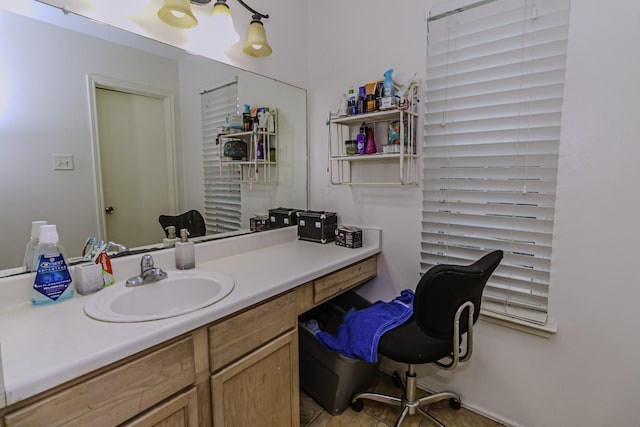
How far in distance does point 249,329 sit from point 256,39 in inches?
57.0

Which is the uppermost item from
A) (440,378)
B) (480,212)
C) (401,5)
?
(401,5)

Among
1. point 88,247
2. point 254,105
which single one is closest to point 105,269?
point 88,247

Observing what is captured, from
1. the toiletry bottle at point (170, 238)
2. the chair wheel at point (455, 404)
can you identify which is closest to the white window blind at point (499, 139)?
the chair wheel at point (455, 404)

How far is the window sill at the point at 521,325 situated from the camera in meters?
1.40

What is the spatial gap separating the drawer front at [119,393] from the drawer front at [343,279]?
25.8 inches

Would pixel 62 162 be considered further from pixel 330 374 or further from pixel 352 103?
pixel 330 374

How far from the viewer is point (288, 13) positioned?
1978mm

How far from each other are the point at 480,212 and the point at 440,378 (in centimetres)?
95

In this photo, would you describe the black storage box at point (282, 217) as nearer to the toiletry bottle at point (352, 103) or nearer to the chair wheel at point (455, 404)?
the toiletry bottle at point (352, 103)

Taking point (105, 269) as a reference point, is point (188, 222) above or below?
above

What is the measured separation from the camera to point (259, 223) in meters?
1.89

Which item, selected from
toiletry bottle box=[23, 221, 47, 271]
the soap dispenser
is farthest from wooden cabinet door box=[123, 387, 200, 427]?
toiletry bottle box=[23, 221, 47, 271]

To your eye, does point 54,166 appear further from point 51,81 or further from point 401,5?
point 401,5

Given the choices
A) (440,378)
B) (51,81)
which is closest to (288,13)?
(51,81)
